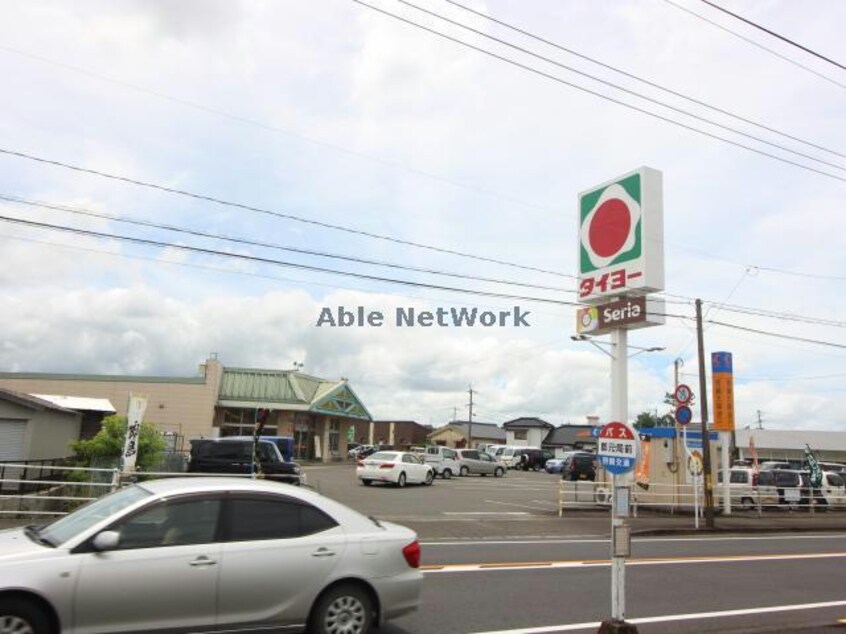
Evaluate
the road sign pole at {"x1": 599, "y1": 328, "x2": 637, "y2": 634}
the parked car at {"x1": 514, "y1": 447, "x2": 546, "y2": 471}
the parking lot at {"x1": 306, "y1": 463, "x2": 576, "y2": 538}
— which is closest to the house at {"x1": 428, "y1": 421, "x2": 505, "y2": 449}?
the parked car at {"x1": 514, "y1": 447, "x2": 546, "y2": 471}

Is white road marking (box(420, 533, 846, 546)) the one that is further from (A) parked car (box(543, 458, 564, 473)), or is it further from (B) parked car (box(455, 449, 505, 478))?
(A) parked car (box(543, 458, 564, 473))

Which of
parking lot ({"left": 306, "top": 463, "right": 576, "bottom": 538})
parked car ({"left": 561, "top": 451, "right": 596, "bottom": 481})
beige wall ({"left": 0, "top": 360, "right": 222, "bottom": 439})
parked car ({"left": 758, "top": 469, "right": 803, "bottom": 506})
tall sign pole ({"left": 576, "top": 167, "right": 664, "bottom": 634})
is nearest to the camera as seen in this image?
tall sign pole ({"left": 576, "top": 167, "right": 664, "bottom": 634})

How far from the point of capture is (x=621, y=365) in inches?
712

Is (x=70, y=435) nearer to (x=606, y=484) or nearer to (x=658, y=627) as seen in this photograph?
(x=606, y=484)

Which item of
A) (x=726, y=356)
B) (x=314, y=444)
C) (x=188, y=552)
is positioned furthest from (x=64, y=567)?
(x=314, y=444)

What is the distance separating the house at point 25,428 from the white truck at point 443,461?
1933 cm

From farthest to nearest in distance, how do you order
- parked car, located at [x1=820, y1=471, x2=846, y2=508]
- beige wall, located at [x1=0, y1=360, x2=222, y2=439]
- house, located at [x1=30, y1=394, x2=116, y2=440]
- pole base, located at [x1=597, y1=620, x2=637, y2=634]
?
beige wall, located at [x1=0, y1=360, x2=222, y2=439] < house, located at [x1=30, y1=394, x2=116, y2=440] < parked car, located at [x1=820, y1=471, x2=846, y2=508] < pole base, located at [x1=597, y1=620, x2=637, y2=634]

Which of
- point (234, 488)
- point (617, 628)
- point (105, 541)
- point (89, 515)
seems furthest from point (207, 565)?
point (617, 628)

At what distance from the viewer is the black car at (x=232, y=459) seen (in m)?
23.3

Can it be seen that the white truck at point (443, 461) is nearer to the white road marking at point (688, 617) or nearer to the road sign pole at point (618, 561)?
the white road marking at point (688, 617)

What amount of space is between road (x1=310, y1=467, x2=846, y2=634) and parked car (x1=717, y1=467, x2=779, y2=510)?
180 inches

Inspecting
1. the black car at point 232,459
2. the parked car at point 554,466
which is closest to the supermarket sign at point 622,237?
the black car at point 232,459

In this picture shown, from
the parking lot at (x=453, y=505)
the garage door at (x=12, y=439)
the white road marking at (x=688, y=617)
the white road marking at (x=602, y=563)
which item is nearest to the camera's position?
the white road marking at (x=688, y=617)

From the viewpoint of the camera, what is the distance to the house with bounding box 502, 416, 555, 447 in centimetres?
8350
